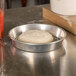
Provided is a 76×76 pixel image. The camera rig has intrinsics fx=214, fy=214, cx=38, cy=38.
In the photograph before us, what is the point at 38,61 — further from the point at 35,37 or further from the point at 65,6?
the point at 65,6

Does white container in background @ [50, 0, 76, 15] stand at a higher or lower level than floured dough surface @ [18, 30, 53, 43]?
higher

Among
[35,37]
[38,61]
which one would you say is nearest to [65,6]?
[35,37]

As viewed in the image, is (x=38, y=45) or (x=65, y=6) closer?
(x=38, y=45)

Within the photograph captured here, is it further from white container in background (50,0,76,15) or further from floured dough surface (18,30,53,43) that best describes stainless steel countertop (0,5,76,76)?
white container in background (50,0,76,15)

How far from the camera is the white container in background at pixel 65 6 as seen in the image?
964 mm

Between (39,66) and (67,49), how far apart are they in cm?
17

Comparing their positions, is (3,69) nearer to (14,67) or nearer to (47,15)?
(14,67)

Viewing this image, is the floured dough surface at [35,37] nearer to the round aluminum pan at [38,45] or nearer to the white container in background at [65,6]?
the round aluminum pan at [38,45]

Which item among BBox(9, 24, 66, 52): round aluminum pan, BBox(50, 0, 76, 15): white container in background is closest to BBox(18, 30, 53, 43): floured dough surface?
BBox(9, 24, 66, 52): round aluminum pan

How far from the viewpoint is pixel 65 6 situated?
979 millimetres

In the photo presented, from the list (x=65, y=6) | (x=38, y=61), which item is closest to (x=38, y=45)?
(x=38, y=61)

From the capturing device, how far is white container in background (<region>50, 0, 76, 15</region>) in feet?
3.16

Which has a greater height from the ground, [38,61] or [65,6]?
[65,6]

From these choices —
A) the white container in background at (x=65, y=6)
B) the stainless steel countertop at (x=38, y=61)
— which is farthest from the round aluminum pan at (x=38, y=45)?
the white container in background at (x=65, y=6)
